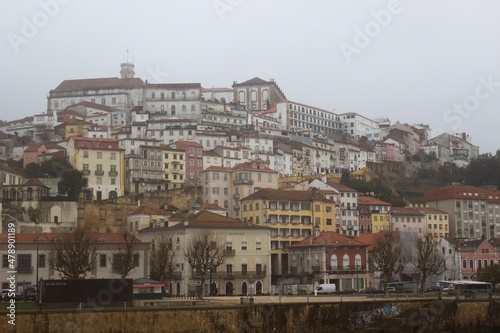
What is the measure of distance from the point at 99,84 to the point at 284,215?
6899 cm

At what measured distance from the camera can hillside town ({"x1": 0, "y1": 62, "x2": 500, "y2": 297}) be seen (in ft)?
245

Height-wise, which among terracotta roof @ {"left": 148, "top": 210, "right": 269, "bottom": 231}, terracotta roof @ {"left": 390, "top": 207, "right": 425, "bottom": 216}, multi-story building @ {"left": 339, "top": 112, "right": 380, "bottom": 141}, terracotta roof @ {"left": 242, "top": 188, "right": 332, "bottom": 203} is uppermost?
multi-story building @ {"left": 339, "top": 112, "right": 380, "bottom": 141}

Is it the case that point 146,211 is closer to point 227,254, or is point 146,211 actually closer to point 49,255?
point 227,254

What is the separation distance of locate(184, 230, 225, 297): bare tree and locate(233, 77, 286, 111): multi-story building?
291 feet

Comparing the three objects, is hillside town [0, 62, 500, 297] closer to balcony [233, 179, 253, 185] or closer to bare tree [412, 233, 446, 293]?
balcony [233, 179, 253, 185]

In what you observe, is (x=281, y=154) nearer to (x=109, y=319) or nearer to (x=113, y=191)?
(x=113, y=191)

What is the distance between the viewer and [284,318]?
47594 millimetres

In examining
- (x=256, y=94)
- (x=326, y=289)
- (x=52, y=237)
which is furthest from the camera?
(x=256, y=94)

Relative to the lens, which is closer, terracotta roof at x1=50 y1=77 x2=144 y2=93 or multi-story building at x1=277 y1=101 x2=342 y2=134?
terracotta roof at x1=50 y1=77 x2=144 y2=93

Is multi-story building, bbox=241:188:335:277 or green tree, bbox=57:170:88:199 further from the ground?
green tree, bbox=57:170:88:199

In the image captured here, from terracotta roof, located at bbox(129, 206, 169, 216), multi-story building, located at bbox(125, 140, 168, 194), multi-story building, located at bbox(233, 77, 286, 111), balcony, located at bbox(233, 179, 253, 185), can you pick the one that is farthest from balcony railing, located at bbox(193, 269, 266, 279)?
multi-story building, located at bbox(233, 77, 286, 111)

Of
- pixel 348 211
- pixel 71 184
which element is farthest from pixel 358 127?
pixel 71 184

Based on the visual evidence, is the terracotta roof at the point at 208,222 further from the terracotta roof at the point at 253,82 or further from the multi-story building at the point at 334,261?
the terracotta roof at the point at 253,82

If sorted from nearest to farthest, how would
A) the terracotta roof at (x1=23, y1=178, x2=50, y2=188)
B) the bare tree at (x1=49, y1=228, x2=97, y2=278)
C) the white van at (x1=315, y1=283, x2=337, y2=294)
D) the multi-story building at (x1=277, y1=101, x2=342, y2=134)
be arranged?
the bare tree at (x1=49, y1=228, x2=97, y2=278) < the white van at (x1=315, y1=283, x2=337, y2=294) < the terracotta roof at (x1=23, y1=178, x2=50, y2=188) < the multi-story building at (x1=277, y1=101, x2=342, y2=134)
